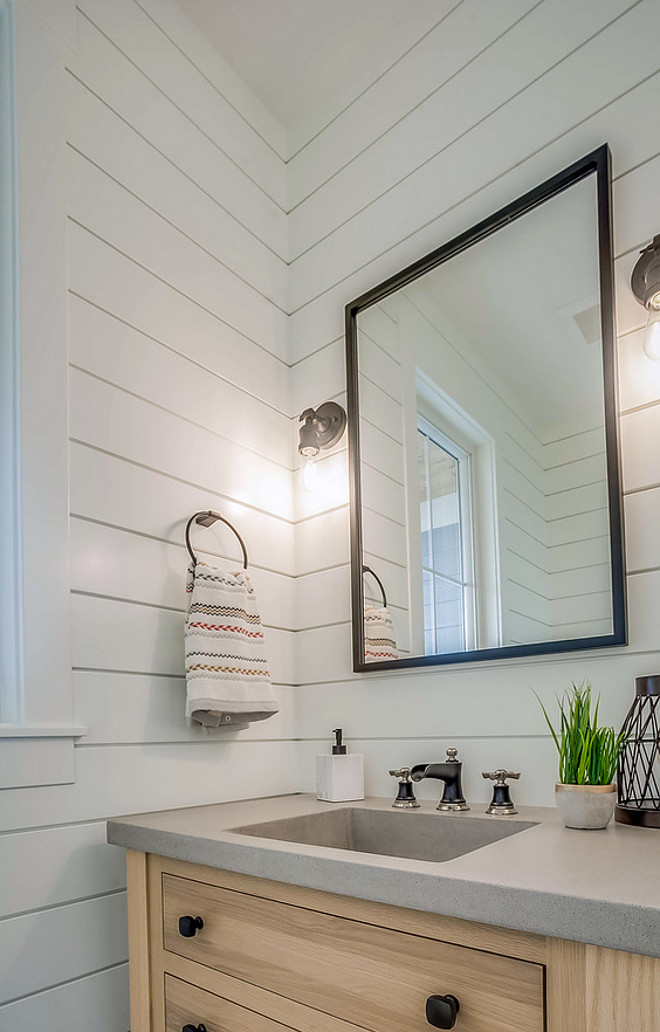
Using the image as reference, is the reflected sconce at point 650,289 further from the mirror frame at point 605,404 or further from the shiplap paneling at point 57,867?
the shiplap paneling at point 57,867

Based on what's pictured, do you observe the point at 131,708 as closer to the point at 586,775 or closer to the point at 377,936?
the point at 377,936

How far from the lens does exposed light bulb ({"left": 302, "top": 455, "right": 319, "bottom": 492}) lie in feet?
6.24

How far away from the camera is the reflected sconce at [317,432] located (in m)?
1.85

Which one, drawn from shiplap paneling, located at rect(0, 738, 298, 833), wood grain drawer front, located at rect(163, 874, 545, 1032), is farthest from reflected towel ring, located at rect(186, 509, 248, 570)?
wood grain drawer front, located at rect(163, 874, 545, 1032)

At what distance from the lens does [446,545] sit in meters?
1.57

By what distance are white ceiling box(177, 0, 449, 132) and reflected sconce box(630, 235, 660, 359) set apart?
0.90 meters

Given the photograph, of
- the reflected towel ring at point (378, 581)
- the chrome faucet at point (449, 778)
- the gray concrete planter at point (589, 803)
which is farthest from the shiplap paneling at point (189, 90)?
the gray concrete planter at point (589, 803)

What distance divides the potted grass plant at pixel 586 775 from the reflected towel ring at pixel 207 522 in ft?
2.71

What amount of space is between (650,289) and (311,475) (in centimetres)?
90

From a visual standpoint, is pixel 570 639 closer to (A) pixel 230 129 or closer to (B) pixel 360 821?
(B) pixel 360 821

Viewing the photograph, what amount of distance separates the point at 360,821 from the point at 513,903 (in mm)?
746

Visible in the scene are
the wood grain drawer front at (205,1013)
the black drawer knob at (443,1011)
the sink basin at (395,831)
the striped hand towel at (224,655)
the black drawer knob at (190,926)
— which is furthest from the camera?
the striped hand towel at (224,655)

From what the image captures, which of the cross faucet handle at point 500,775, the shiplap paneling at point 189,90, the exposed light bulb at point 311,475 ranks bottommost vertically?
the cross faucet handle at point 500,775

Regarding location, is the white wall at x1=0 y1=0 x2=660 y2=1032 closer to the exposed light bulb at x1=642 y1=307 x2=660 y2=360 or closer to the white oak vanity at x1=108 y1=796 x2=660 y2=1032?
the exposed light bulb at x1=642 y1=307 x2=660 y2=360
